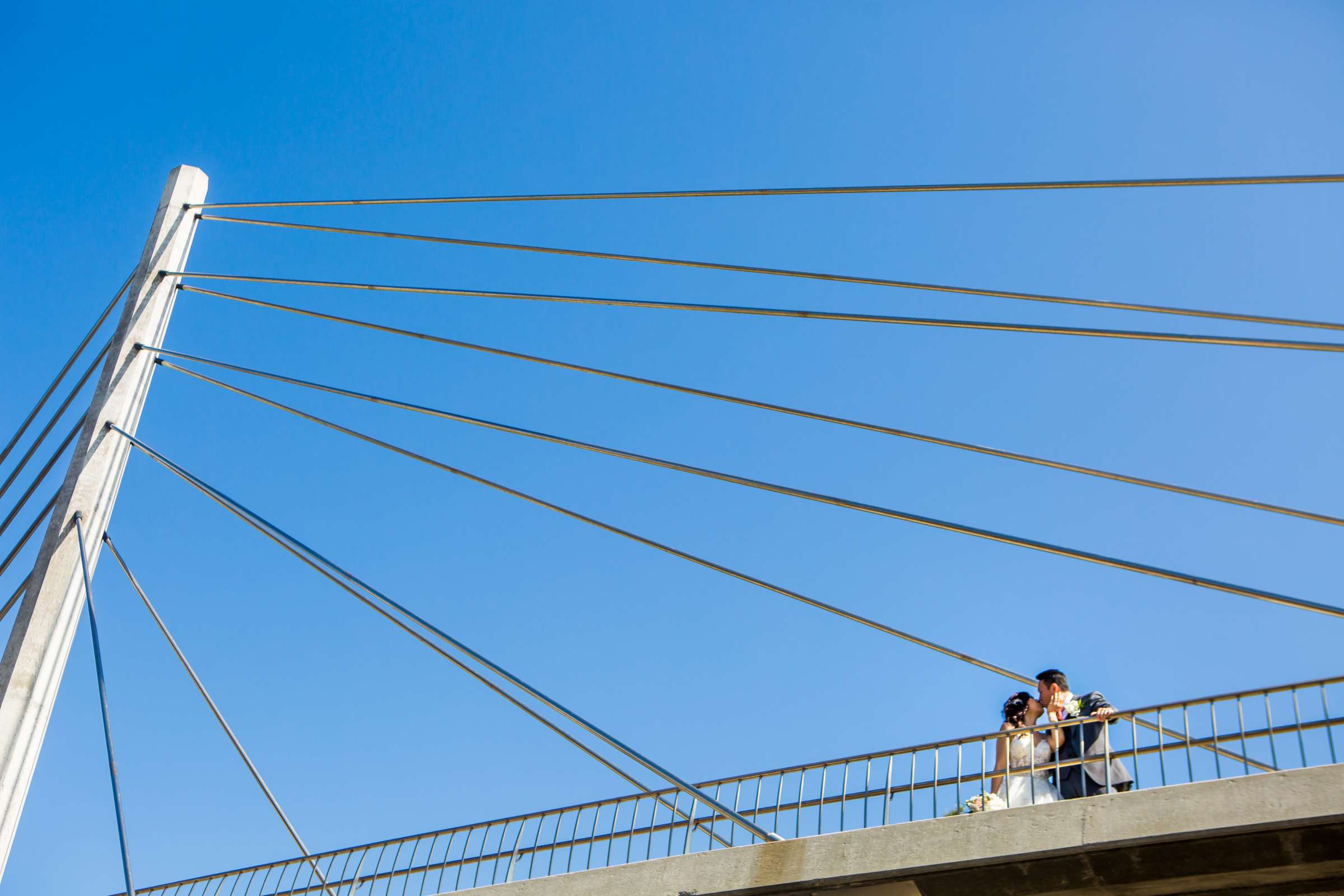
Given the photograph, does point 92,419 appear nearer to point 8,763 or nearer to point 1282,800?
point 8,763

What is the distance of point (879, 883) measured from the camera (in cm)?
877

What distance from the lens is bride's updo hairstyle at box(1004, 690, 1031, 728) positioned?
9289mm

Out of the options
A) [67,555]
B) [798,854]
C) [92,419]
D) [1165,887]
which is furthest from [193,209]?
[1165,887]

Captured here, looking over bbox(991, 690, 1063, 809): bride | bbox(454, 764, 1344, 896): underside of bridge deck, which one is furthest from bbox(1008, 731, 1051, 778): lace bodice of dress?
bbox(454, 764, 1344, 896): underside of bridge deck

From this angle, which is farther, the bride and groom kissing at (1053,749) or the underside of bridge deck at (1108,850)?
the bride and groom kissing at (1053,749)

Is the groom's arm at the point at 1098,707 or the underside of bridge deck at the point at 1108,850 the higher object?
the groom's arm at the point at 1098,707

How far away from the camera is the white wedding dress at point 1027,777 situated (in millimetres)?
8836

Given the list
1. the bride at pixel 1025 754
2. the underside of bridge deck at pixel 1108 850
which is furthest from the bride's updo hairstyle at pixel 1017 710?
the underside of bridge deck at pixel 1108 850

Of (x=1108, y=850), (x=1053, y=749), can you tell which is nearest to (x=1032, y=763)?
(x=1053, y=749)

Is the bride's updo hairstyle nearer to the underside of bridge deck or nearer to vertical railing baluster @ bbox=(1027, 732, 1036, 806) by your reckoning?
vertical railing baluster @ bbox=(1027, 732, 1036, 806)

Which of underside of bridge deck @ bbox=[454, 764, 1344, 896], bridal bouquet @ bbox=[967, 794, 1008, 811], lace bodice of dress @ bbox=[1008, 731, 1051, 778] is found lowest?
underside of bridge deck @ bbox=[454, 764, 1344, 896]

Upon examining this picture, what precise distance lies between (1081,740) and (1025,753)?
0.55m

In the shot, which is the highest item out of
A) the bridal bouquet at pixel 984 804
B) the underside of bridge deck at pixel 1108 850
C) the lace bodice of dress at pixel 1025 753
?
the lace bodice of dress at pixel 1025 753

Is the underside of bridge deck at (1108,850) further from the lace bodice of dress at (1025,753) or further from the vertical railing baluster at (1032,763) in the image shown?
the lace bodice of dress at (1025,753)
